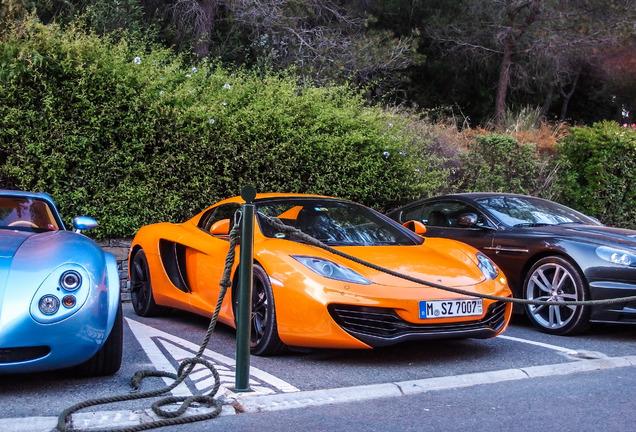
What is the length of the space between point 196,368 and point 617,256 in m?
3.76

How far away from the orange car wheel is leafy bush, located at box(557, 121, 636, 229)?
8.48 metres

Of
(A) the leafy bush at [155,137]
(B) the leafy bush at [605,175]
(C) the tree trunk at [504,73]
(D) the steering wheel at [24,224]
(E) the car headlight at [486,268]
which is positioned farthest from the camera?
(C) the tree trunk at [504,73]

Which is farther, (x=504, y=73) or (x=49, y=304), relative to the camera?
(x=504, y=73)

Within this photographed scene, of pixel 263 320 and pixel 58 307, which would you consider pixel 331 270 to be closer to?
pixel 263 320

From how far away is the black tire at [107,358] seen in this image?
4348 millimetres

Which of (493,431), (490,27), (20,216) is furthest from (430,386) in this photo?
(490,27)

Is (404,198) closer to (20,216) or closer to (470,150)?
(470,150)

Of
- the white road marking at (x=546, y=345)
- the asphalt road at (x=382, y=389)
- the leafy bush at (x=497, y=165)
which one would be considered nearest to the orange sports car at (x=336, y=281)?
the asphalt road at (x=382, y=389)

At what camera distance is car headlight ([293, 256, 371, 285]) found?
490 cm

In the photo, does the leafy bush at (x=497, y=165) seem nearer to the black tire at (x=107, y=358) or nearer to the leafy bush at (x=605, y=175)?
the leafy bush at (x=605, y=175)

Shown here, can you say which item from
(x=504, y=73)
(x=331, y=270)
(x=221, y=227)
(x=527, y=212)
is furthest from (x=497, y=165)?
(x=504, y=73)

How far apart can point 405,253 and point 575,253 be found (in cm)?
179

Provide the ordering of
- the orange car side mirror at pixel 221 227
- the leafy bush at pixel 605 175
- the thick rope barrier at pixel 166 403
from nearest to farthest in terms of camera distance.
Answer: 1. the thick rope barrier at pixel 166 403
2. the orange car side mirror at pixel 221 227
3. the leafy bush at pixel 605 175

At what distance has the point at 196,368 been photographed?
475 centimetres
